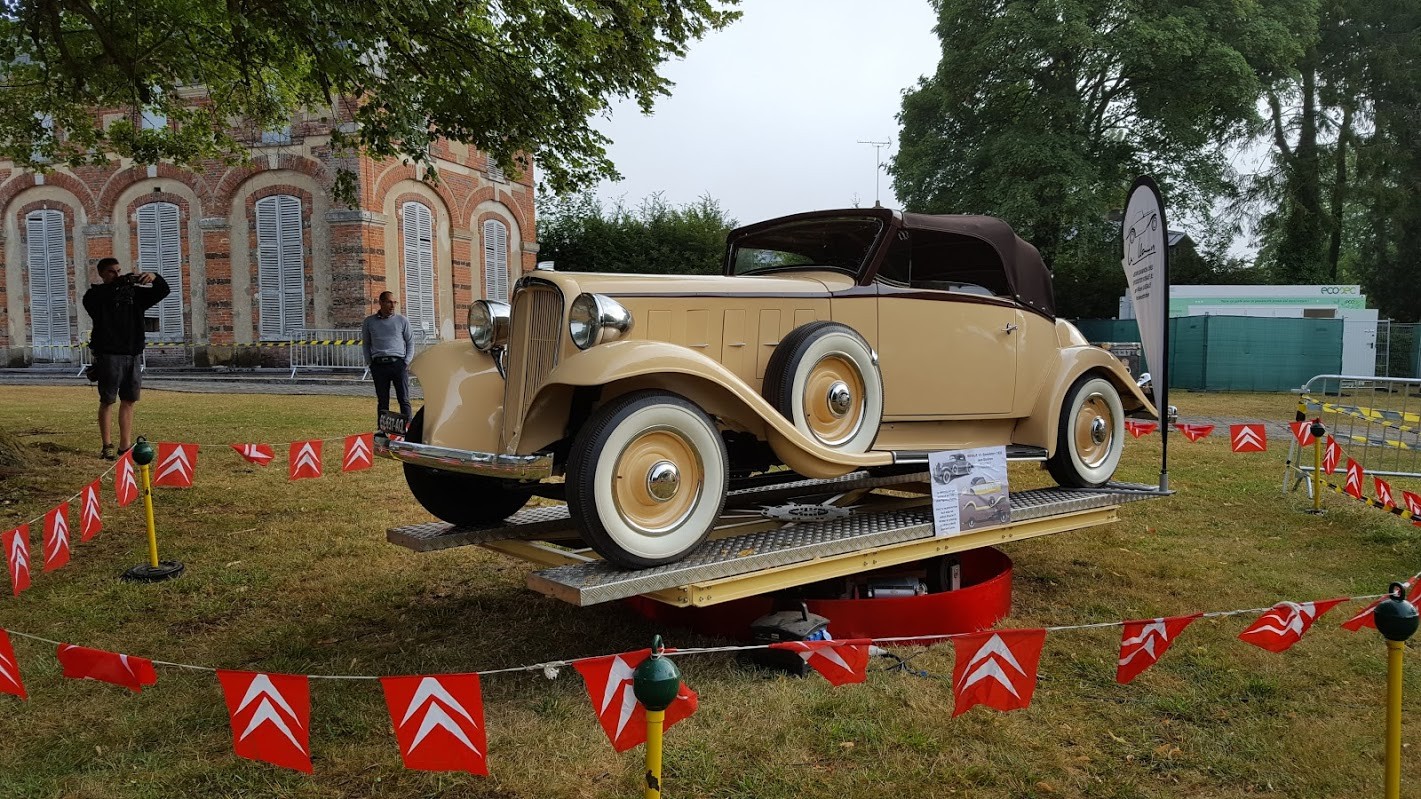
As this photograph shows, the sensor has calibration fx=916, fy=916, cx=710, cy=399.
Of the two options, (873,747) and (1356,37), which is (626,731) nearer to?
(873,747)

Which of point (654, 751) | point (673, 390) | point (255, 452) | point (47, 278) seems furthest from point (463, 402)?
point (47, 278)

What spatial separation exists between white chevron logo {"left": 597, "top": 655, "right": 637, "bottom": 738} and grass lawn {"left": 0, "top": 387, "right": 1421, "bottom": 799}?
0.55m

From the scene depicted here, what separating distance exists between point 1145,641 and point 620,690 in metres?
1.86

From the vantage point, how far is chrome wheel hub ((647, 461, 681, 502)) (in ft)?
11.3

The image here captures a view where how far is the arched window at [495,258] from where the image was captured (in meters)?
23.8

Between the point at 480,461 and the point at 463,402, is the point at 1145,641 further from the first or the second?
the point at 463,402

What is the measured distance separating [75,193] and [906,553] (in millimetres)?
25431

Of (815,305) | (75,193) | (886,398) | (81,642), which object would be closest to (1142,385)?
(886,398)

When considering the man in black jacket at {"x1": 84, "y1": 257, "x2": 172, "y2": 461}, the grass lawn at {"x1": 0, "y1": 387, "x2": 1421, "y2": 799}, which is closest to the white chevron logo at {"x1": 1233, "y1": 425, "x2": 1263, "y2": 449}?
the grass lawn at {"x1": 0, "y1": 387, "x2": 1421, "y2": 799}

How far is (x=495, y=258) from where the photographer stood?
2416cm

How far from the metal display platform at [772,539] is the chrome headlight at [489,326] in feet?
2.89

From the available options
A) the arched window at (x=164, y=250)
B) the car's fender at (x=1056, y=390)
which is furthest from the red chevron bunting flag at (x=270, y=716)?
the arched window at (x=164, y=250)

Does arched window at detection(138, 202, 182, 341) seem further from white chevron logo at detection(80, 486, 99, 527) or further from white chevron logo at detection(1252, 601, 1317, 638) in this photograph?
white chevron logo at detection(1252, 601, 1317, 638)

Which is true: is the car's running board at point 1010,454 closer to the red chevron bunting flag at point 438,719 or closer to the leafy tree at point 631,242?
the red chevron bunting flag at point 438,719
